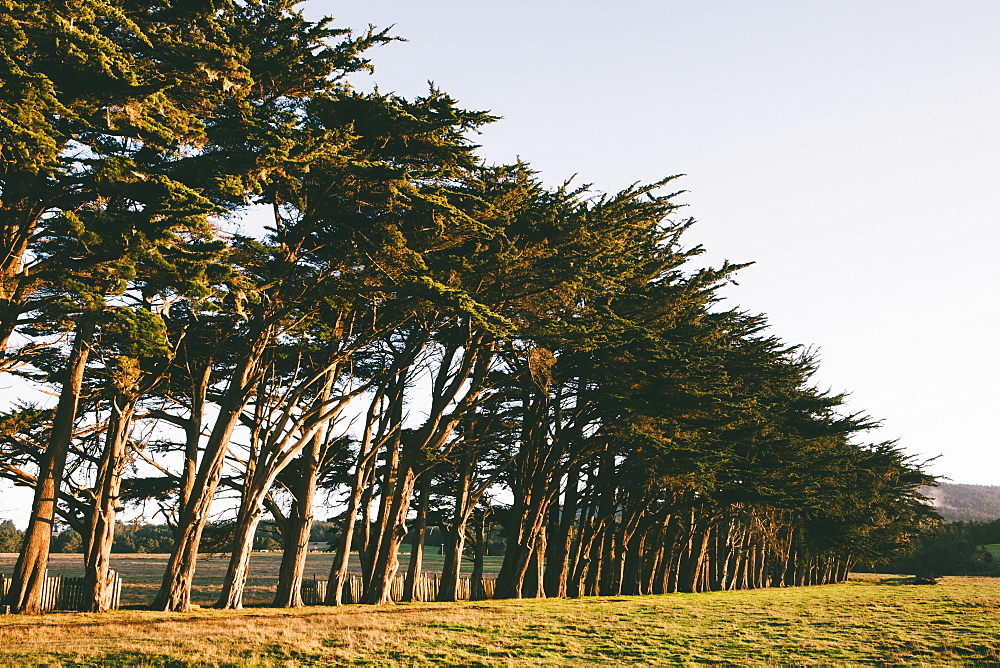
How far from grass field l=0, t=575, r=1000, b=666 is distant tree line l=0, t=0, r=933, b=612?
3220 mm

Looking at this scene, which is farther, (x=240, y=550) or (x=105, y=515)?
(x=240, y=550)

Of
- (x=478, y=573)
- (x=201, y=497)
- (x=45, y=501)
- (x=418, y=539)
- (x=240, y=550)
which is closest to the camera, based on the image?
(x=45, y=501)

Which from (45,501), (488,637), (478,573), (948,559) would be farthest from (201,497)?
(948,559)

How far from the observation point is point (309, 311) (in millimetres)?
18578

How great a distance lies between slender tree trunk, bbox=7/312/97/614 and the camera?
17.0 m

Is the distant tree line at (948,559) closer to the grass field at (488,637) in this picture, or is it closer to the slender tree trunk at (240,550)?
the grass field at (488,637)

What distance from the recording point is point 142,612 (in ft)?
55.1

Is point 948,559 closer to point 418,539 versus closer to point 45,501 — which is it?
point 418,539

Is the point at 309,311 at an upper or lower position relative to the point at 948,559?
upper

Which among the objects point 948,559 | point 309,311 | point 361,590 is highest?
point 309,311

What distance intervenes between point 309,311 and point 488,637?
8552mm

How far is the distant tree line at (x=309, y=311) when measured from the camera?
1329cm

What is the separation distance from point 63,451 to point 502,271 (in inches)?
429

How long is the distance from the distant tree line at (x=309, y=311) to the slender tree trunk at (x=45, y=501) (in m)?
0.06
